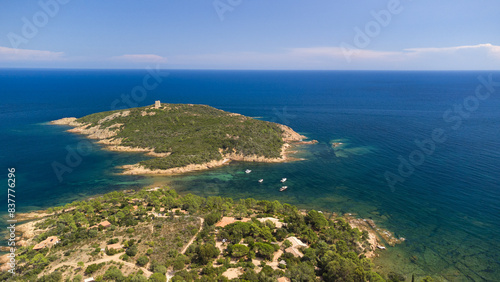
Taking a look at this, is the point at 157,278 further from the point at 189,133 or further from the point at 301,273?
the point at 189,133

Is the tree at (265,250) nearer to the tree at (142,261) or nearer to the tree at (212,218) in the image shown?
the tree at (212,218)

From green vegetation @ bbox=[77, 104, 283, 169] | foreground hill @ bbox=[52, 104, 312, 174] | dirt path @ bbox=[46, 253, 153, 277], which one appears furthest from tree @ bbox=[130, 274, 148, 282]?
green vegetation @ bbox=[77, 104, 283, 169]

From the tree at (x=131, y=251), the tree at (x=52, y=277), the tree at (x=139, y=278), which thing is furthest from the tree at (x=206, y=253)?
the tree at (x=52, y=277)


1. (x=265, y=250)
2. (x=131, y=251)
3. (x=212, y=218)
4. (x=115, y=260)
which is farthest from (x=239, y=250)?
(x=115, y=260)

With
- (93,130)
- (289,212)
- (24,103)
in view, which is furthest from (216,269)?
(24,103)

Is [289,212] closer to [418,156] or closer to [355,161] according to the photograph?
[355,161]

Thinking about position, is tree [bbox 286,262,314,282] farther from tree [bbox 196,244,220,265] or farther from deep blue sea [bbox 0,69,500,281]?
deep blue sea [bbox 0,69,500,281]
